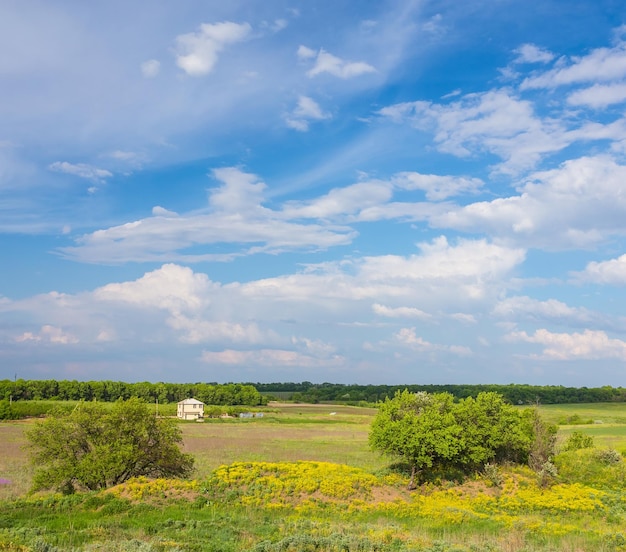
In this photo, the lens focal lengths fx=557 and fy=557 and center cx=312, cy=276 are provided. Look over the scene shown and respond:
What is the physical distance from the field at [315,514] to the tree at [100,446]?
197cm

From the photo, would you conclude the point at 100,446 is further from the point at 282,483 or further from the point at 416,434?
the point at 416,434

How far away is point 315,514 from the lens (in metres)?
30.0

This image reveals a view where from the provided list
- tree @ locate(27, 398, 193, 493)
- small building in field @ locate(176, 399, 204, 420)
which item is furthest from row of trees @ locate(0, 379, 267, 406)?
tree @ locate(27, 398, 193, 493)

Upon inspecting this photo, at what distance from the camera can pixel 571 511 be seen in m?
33.5

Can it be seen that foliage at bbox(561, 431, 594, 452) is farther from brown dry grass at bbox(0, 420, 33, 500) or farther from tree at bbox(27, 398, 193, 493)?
brown dry grass at bbox(0, 420, 33, 500)

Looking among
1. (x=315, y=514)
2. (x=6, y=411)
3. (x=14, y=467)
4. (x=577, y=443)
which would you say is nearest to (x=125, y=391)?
(x=6, y=411)

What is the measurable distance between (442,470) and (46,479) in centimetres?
2867

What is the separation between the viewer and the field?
71.1 ft

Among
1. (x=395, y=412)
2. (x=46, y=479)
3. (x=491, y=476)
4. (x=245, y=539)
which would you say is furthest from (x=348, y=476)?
(x=46, y=479)

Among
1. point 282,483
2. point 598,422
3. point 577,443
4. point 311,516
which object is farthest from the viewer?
point 598,422

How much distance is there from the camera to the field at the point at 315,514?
21672 mm

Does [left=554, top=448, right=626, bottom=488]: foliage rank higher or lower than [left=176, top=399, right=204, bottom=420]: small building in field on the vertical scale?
higher

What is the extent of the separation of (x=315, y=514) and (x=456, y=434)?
53.5 ft

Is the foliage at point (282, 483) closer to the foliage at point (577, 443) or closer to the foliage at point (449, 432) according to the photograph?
the foliage at point (449, 432)
